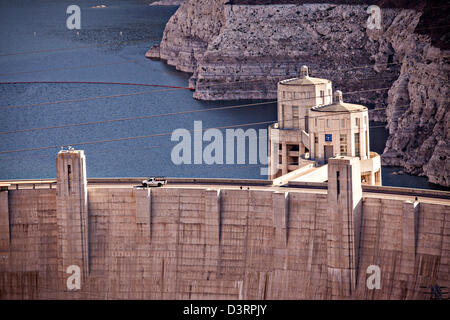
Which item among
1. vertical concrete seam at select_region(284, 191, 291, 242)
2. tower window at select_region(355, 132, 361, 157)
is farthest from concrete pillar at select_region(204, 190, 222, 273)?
tower window at select_region(355, 132, 361, 157)

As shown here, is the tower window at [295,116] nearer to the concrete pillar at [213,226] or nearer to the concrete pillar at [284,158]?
the concrete pillar at [284,158]

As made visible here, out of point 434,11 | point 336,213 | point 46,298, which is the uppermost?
point 434,11

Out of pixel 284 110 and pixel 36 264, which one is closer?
pixel 36 264

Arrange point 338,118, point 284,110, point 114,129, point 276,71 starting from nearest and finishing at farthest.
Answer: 1. point 338,118
2. point 284,110
3. point 114,129
4. point 276,71

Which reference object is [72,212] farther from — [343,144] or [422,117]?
[422,117]

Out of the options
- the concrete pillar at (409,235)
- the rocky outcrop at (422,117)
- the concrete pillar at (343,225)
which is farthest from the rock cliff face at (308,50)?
the concrete pillar at (409,235)
